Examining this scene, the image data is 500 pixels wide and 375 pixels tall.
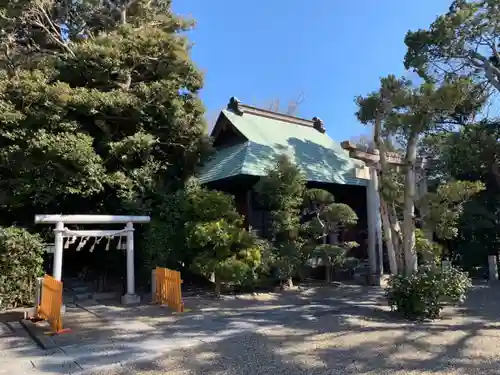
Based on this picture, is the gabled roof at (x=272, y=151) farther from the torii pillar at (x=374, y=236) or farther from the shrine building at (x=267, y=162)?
the torii pillar at (x=374, y=236)

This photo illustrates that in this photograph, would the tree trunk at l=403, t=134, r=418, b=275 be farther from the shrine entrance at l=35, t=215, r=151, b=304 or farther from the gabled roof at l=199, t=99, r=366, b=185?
the shrine entrance at l=35, t=215, r=151, b=304

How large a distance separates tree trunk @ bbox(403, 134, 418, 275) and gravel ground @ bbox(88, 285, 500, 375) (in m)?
1.18

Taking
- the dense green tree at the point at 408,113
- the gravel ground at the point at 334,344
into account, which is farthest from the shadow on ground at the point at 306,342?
the dense green tree at the point at 408,113

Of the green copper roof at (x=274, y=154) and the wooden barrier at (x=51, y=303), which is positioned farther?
the green copper roof at (x=274, y=154)

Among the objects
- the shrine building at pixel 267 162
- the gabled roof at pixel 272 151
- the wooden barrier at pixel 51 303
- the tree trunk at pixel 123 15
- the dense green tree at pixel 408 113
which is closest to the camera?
the wooden barrier at pixel 51 303

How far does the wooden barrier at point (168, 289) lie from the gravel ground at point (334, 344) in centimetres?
76

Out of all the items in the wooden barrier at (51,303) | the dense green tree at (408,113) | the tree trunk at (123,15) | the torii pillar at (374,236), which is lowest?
the wooden barrier at (51,303)

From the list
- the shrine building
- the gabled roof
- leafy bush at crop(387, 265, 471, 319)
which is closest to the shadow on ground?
leafy bush at crop(387, 265, 471, 319)

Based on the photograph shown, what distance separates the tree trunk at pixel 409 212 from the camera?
8.38 meters

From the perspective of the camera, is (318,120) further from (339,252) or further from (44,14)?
(44,14)

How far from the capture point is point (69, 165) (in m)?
10.6

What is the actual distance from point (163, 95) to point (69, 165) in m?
3.54

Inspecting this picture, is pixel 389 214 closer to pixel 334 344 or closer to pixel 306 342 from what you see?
pixel 334 344

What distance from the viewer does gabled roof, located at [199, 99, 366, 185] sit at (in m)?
12.9
